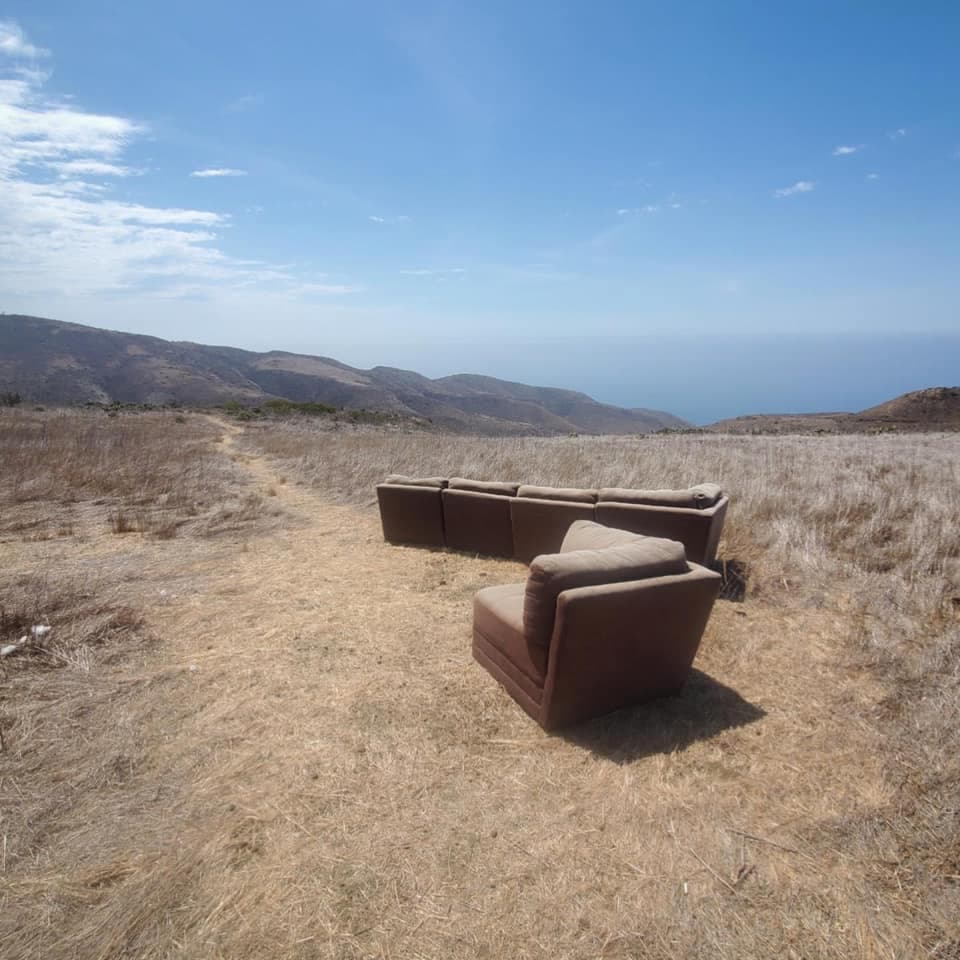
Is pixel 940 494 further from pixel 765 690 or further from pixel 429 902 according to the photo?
pixel 429 902

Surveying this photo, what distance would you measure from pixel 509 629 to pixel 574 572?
60 centimetres

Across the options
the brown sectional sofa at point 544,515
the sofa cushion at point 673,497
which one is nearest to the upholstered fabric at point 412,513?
the brown sectional sofa at point 544,515

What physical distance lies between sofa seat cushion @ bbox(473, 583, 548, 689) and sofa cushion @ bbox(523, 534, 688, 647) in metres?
0.15

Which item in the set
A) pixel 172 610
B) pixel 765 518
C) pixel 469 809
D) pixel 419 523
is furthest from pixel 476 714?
pixel 765 518

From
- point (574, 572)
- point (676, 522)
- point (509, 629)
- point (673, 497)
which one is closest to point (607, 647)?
point (574, 572)

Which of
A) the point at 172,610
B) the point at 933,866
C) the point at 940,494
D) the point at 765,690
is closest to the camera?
the point at 933,866

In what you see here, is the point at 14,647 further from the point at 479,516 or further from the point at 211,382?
the point at 211,382

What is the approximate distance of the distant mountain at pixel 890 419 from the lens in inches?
1093

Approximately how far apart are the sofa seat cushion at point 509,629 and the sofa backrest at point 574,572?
0.14 m

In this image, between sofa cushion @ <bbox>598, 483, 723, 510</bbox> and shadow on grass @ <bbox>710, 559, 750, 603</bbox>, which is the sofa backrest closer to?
sofa cushion @ <bbox>598, 483, 723, 510</bbox>

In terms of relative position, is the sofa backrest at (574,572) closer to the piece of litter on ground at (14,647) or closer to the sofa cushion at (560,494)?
the sofa cushion at (560,494)

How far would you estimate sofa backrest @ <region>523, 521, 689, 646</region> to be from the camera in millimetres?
2656

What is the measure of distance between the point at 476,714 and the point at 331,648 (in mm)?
1242

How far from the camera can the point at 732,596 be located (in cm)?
466
